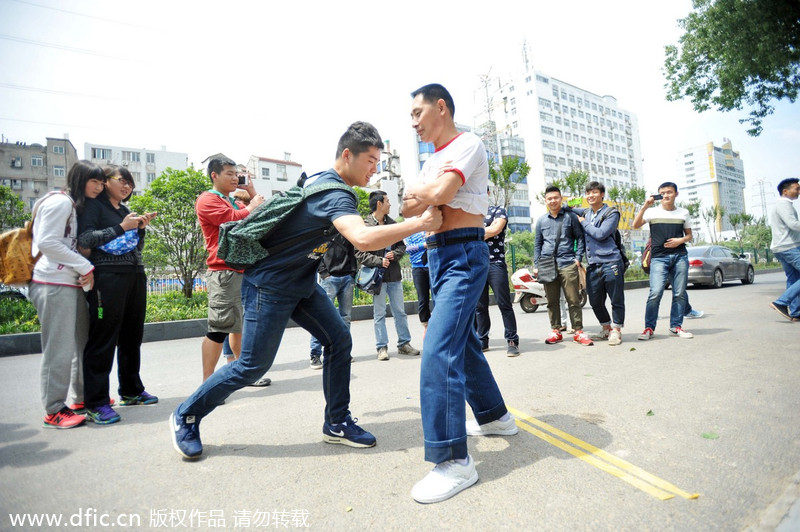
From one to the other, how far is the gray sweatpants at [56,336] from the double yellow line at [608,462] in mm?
3385

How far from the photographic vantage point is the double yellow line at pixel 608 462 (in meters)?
1.99

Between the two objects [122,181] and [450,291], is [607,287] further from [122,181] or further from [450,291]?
[122,181]

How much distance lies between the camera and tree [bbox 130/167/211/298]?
14.2 metres

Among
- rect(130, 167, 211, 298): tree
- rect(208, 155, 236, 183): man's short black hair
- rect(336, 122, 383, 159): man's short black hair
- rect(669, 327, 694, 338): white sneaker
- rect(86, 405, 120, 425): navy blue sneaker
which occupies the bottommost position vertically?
rect(669, 327, 694, 338): white sneaker

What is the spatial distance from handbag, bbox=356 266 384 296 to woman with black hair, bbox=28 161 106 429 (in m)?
2.91

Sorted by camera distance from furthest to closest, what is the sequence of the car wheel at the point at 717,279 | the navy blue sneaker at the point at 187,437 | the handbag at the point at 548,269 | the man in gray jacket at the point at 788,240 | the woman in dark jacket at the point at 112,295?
the car wheel at the point at 717,279, the man in gray jacket at the point at 788,240, the handbag at the point at 548,269, the woman in dark jacket at the point at 112,295, the navy blue sneaker at the point at 187,437

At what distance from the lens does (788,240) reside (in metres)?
6.32

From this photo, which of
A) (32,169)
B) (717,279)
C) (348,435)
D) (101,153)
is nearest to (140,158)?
(101,153)

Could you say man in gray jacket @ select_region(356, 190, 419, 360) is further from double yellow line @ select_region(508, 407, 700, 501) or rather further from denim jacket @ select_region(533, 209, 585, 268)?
double yellow line @ select_region(508, 407, 700, 501)

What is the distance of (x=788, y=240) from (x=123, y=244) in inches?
328

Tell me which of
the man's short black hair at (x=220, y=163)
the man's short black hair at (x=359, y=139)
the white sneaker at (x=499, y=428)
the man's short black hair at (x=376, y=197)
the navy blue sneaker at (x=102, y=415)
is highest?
the man's short black hair at (x=220, y=163)

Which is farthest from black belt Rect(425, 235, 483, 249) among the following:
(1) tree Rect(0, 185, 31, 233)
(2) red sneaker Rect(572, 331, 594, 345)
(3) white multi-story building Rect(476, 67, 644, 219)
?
(3) white multi-story building Rect(476, 67, 644, 219)

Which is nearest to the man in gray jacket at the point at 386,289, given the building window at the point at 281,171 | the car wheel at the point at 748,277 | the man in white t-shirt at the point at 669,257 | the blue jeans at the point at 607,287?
the blue jeans at the point at 607,287

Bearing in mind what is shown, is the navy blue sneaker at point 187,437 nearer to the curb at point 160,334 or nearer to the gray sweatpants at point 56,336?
the gray sweatpants at point 56,336
